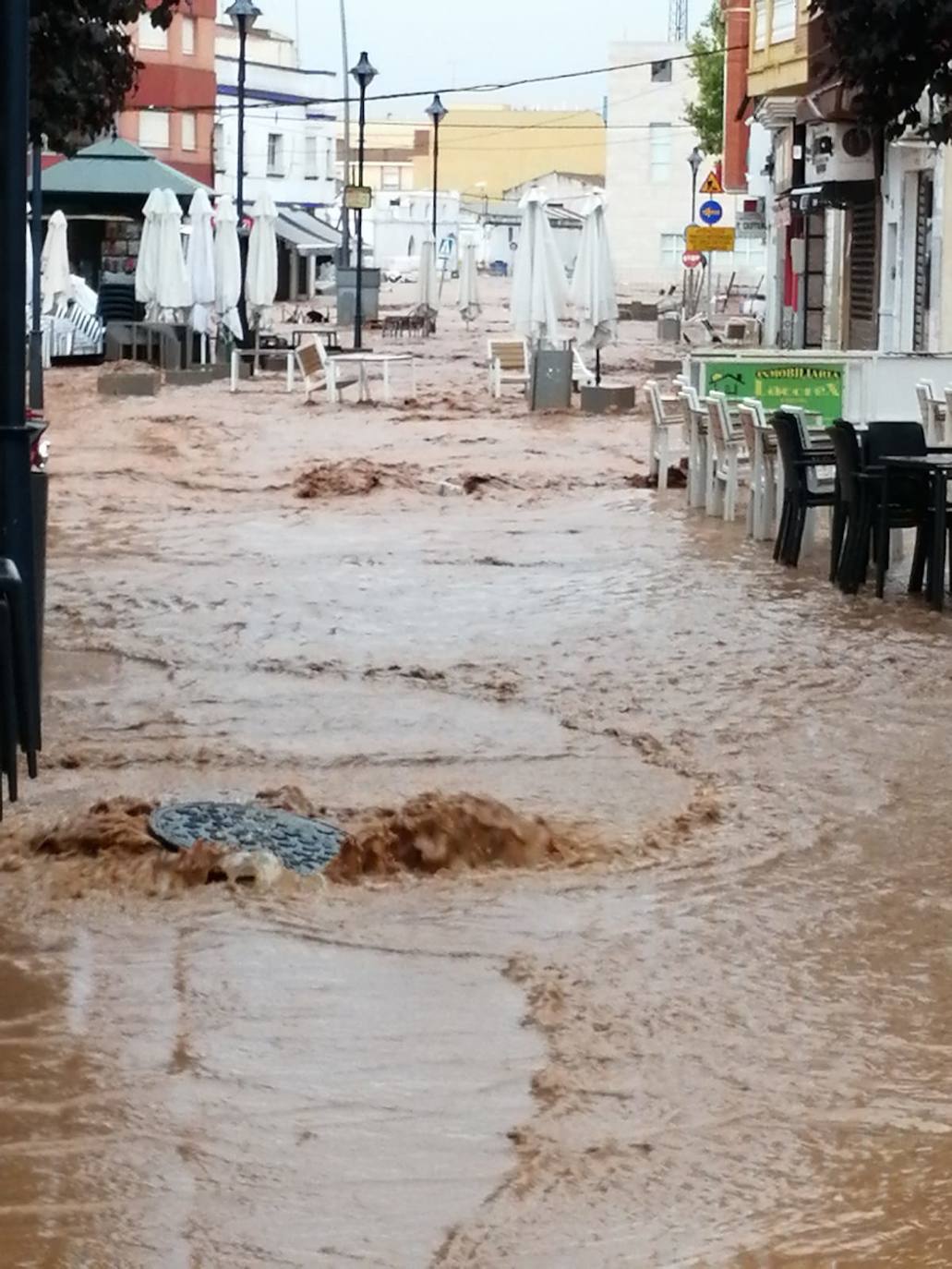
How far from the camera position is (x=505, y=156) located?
5212 inches

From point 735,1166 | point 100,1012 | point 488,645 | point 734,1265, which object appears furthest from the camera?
point 488,645

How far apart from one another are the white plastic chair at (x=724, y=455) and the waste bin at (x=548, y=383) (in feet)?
35.4

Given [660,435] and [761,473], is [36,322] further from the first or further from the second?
[761,473]

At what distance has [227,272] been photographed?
3431 centimetres

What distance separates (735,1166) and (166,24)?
873cm

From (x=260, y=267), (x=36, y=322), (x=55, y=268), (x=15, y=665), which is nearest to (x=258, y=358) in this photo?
(x=260, y=267)

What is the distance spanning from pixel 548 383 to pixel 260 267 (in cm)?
988

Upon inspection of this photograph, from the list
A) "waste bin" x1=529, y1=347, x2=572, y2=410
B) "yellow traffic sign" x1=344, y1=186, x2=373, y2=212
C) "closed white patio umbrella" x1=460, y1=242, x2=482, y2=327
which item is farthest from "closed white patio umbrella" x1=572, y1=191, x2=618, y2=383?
"closed white patio umbrella" x1=460, y1=242, x2=482, y2=327

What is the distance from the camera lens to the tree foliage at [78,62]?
12.2 m

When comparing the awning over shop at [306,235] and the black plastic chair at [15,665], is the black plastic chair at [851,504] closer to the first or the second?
the black plastic chair at [15,665]

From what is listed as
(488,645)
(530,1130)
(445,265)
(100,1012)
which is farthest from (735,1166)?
(445,265)

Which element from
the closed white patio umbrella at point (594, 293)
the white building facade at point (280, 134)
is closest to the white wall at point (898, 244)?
the closed white patio umbrella at point (594, 293)

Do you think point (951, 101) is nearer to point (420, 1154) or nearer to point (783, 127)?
point (420, 1154)

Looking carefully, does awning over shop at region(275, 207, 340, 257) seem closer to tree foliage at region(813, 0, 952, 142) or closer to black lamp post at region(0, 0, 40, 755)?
tree foliage at region(813, 0, 952, 142)
